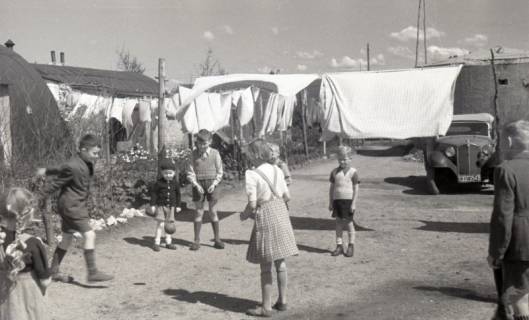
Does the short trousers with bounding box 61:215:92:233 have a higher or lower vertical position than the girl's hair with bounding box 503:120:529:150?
lower

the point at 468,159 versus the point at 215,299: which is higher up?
the point at 468,159

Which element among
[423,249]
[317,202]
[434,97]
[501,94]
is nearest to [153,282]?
[423,249]

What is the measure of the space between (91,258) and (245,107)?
30.2 ft

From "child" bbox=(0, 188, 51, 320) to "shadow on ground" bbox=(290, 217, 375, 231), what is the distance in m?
6.03

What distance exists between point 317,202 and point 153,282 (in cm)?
623

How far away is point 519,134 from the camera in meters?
4.15

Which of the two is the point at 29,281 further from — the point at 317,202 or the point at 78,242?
the point at 317,202

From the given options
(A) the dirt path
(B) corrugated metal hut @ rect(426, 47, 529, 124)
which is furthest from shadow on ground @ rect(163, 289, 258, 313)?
(B) corrugated metal hut @ rect(426, 47, 529, 124)

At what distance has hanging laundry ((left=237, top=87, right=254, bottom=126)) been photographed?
15.0 metres

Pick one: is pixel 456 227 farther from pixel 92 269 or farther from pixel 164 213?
pixel 92 269

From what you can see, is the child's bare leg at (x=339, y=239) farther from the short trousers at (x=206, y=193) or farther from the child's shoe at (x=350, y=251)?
the short trousers at (x=206, y=193)

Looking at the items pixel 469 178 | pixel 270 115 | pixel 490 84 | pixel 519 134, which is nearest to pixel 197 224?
pixel 519 134

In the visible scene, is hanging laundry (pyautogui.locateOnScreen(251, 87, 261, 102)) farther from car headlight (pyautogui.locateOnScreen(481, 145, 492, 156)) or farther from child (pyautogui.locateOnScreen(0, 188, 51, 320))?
child (pyautogui.locateOnScreen(0, 188, 51, 320))

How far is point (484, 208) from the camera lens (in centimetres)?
1129
